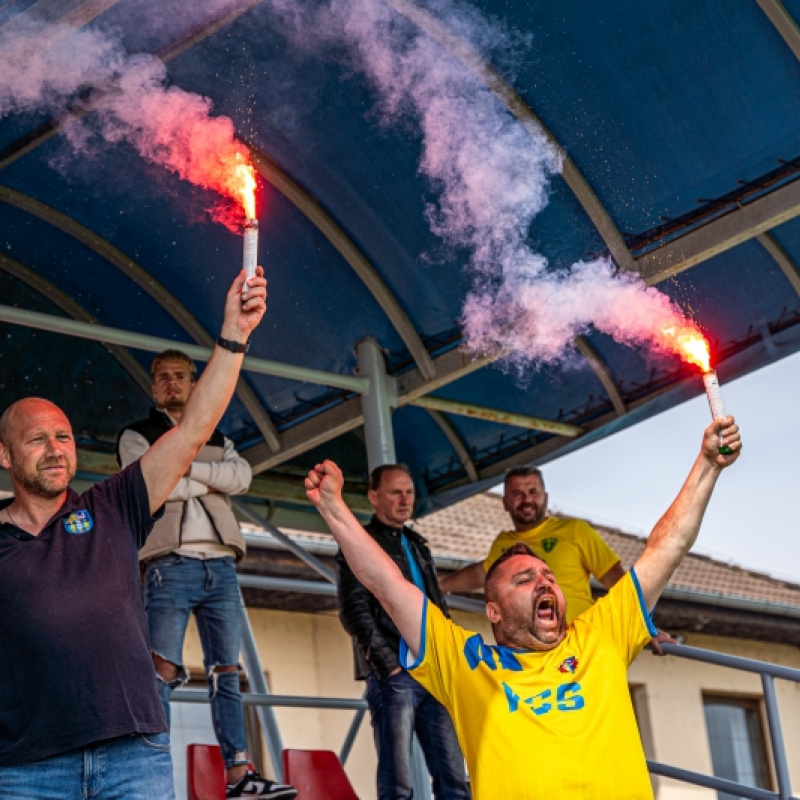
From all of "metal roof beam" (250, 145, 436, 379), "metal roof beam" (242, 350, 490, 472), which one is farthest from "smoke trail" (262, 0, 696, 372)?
"metal roof beam" (250, 145, 436, 379)

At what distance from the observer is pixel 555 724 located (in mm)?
3941

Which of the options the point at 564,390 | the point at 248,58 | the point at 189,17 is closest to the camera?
the point at 189,17

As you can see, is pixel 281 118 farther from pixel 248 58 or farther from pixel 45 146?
pixel 45 146

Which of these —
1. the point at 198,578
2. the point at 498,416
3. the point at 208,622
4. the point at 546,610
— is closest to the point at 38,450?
the point at 546,610

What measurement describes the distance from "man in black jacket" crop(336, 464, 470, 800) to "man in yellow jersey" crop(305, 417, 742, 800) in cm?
152

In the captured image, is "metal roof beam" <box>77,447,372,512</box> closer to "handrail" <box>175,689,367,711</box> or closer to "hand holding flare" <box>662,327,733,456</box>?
"handrail" <box>175,689,367,711</box>

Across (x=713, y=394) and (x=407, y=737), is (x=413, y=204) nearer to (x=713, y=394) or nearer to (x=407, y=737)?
(x=407, y=737)

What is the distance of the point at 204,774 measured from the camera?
21.0 ft

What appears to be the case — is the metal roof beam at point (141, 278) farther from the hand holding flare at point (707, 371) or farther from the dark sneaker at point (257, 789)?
the hand holding flare at point (707, 371)

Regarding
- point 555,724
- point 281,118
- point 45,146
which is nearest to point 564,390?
point 281,118

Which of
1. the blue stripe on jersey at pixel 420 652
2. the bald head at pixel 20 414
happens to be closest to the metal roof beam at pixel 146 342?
the bald head at pixel 20 414

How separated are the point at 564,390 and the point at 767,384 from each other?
1.19 metres

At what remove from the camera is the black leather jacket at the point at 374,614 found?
5.78 metres

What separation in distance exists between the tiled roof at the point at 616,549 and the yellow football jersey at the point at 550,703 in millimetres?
9759
